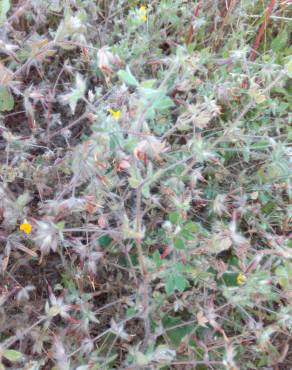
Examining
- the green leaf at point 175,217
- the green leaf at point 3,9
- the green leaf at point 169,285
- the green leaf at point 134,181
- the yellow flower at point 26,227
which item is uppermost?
the green leaf at point 3,9

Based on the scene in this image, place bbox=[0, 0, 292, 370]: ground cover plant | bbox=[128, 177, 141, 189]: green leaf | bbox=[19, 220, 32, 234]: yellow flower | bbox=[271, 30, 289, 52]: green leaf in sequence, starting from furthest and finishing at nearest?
bbox=[271, 30, 289, 52]: green leaf, bbox=[19, 220, 32, 234]: yellow flower, bbox=[0, 0, 292, 370]: ground cover plant, bbox=[128, 177, 141, 189]: green leaf

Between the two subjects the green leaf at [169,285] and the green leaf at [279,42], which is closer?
the green leaf at [169,285]

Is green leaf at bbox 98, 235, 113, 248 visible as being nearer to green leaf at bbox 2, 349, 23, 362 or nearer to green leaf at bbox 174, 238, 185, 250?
green leaf at bbox 174, 238, 185, 250

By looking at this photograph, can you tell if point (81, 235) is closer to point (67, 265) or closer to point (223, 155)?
point (67, 265)

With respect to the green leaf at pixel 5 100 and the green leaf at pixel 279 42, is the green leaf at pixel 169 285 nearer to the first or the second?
the green leaf at pixel 5 100

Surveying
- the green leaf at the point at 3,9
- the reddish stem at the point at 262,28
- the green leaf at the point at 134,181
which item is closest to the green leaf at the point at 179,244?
the green leaf at the point at 134,181

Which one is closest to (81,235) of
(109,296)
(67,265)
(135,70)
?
(67,265)

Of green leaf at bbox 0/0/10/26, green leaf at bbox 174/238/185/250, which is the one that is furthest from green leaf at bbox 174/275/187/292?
green leaf at bbox 0/0/10/26

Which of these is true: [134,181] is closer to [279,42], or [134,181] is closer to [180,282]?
[180,282]
